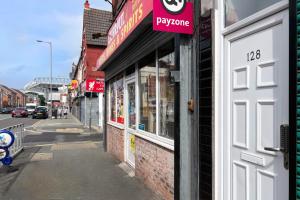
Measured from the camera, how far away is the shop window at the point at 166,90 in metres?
5.57

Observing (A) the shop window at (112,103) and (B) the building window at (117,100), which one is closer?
(B) the building window at (117,100)

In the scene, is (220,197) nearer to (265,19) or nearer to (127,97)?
(265,19)

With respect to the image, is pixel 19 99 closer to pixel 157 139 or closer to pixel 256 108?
pixel 157 139

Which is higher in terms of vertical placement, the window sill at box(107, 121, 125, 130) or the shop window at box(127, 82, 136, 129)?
the shop window at box(127, 82, 136, 129)

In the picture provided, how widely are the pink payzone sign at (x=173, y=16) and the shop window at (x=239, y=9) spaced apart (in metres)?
0.53

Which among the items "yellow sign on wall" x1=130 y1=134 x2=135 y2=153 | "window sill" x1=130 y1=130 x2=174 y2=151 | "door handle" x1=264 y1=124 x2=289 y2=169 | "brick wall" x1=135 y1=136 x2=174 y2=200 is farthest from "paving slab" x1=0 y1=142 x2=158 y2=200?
"door handle" x1=264 y1=124 x2=289 y2=169

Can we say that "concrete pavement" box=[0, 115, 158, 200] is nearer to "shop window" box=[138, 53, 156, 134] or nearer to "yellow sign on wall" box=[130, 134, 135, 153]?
"yellow sign on wall" box=[130, 134, 135, 153]

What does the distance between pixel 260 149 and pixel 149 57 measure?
396 centimetres

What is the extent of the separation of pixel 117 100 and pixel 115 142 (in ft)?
4.33

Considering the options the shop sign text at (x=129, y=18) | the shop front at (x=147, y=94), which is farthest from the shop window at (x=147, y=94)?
the shop sign text at (x=129, y=18)

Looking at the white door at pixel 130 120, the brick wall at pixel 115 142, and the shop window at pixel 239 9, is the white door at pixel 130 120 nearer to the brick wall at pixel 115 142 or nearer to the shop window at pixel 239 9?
the brick wall at pixel 115 142

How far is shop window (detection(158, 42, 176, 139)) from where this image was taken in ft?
18.3

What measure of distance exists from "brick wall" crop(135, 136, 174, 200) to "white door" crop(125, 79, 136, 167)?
88 cm

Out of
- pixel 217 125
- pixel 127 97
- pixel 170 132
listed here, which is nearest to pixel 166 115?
pixel 170 132
